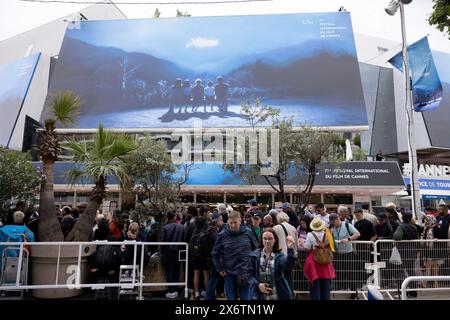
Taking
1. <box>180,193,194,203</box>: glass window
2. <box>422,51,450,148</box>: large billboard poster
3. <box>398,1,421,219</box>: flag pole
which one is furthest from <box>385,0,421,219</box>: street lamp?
<box>422,51,450,148</box>: large billboard poster

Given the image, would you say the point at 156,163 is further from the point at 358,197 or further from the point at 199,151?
the point at 358,197

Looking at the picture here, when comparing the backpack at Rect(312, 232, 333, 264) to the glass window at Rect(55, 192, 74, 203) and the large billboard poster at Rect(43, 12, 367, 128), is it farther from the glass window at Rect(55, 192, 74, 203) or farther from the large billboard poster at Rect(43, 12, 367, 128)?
the glass window at Rect(55, 192, 74, 203)

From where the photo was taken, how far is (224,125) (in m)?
25.8

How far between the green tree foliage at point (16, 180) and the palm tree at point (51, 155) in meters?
1.62

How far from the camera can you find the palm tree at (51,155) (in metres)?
6.59

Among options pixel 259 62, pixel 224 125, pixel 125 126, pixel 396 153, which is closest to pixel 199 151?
pixel 224 125

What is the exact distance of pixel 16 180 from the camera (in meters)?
8.10

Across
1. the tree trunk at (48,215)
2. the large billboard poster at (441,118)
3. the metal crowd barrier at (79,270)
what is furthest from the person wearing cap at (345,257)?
the large billboard poster at (441,118)

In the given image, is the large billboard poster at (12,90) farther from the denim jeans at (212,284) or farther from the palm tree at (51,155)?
the denim jeans at (212,284)

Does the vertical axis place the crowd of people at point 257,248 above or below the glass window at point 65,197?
below

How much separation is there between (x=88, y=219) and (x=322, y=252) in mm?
4369

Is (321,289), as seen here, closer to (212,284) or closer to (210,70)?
(212,284)

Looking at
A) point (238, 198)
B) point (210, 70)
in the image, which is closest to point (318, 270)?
point (238, 198)
